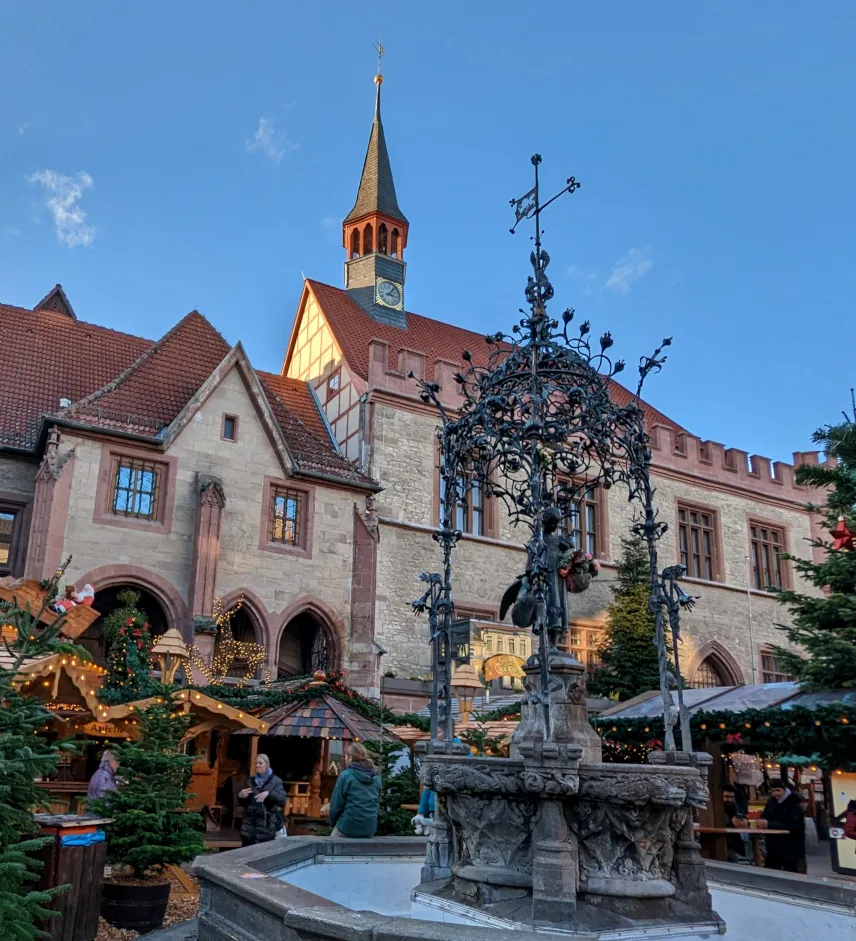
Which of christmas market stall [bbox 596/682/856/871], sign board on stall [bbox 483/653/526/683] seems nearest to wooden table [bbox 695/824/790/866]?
christmas market stall [bbox 596/682/856/871]

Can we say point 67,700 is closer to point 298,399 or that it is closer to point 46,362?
point 46,362

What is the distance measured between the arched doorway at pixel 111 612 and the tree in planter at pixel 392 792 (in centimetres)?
878

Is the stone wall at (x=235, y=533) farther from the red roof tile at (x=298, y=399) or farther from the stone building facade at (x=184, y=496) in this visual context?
the red roof tile at (x=298, y=399)

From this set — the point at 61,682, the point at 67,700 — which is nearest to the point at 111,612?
the point at 67,700

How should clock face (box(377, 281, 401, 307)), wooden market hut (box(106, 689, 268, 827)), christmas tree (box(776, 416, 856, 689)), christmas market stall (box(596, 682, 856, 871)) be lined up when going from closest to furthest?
christmas market stall (box(596, 682, 856, 871)), wooden market hut (box(106, 689, 268, 827)), christmas tree (box(776, 416, 856, 689)), clock face (box(377, 281, 401, 307))

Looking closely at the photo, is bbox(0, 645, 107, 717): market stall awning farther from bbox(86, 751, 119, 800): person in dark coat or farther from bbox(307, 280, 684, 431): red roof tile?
bbox(307, 280, 684, 431): red roof tile

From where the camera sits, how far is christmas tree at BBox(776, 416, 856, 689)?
47.5 feet

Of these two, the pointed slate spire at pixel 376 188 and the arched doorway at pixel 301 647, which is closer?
the arched doorway at pixel 301 647

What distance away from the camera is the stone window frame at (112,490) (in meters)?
19.6

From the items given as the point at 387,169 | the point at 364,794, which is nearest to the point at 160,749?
the point at 364,794

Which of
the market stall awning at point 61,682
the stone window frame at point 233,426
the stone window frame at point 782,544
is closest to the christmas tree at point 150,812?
the market stall awning at point 61,682

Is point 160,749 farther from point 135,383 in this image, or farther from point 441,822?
point 135,383

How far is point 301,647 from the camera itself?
76.8 feet

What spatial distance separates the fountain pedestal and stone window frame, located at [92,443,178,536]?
14437 mm
